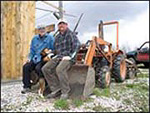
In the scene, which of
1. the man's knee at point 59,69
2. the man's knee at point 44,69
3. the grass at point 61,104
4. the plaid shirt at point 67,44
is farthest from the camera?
the man's knee at point 44,69

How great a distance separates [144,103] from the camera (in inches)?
221

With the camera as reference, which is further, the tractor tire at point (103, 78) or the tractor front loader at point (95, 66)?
the tractor tire at point (103, 78)

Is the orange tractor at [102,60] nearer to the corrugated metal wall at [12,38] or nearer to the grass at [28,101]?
the grass at [28,101]

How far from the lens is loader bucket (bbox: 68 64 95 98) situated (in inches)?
211

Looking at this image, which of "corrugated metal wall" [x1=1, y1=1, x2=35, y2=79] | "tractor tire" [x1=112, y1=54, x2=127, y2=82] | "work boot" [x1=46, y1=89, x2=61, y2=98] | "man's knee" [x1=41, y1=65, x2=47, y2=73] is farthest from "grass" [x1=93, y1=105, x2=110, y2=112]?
"corrugated metal wall" [x1=1, y1=1, x2=35, y2=79]

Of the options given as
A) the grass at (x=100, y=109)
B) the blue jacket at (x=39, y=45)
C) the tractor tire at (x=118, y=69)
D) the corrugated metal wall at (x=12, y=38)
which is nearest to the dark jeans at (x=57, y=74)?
the blue jacket at (x=39, y=45)

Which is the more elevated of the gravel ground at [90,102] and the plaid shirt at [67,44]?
the plaid shirt at [67,44]

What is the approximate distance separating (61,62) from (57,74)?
227 mm

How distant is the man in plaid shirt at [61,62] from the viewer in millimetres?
5305

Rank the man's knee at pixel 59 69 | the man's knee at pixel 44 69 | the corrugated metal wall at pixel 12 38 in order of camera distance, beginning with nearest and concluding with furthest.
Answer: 1. the man's knee at pixel 59 69
2. the man's knee at pixel 44 69
3. the corrugated metal wall at pixel 12 38

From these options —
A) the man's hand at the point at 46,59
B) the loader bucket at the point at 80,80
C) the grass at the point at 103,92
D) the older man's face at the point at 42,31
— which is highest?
the older man's face at the point at 42,31

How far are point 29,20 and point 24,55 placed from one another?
1.10m

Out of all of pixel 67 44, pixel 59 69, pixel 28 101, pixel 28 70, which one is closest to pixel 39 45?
pixel 28 70

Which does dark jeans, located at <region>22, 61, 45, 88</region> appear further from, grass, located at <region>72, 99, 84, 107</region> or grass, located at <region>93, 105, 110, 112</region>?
grass, located at <region>93, 105, 110, 112</region>
